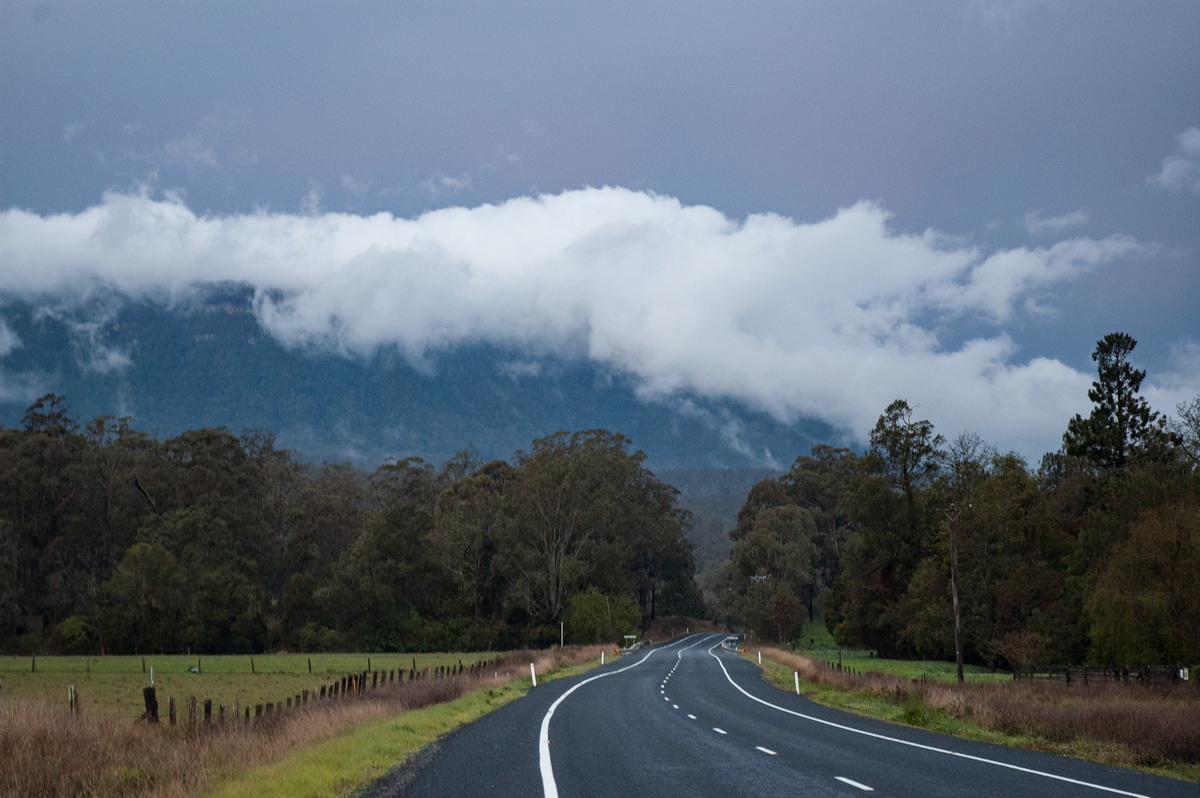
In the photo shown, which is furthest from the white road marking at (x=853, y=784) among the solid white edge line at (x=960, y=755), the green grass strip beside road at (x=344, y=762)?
the green grass strip beside road at (x=344, y=762)

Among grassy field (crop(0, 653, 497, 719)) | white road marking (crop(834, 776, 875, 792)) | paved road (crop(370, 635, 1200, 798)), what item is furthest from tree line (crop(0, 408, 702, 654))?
white road marking (crop(834, 776, 875, 792))

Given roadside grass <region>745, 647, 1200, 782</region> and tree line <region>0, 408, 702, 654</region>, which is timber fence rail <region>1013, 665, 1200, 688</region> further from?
tree line <region>0, 408, 702, 654</region>

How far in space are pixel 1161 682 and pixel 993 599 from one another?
30.5 m

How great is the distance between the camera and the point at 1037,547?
215 ft

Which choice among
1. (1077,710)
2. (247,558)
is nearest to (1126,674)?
(1077,710)

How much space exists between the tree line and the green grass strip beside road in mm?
69417

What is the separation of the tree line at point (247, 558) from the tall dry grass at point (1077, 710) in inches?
2291

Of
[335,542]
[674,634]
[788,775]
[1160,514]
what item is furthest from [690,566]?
[788,775]

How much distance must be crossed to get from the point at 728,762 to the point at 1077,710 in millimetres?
10138

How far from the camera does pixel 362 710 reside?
2316 cm

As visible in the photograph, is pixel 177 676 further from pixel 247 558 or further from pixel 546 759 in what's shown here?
pixel 546 759

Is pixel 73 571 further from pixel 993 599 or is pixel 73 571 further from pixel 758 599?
pixel 993 599

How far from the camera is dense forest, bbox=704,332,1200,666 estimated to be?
45.0 meters

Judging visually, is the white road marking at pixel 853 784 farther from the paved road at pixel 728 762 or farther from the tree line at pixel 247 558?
the tree line at pixel 247 558
